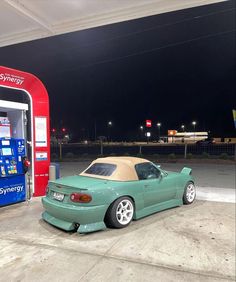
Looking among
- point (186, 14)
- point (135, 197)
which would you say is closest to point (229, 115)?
point (186, 14)

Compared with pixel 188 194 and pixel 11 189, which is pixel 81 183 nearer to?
pixel 11 189

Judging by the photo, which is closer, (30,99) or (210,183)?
(30,99)

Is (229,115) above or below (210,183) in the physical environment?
above

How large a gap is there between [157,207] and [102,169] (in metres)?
1.42

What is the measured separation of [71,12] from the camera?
20.4 ft

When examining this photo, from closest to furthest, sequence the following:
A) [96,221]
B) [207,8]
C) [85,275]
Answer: [85,275], [96,221], [207,8]

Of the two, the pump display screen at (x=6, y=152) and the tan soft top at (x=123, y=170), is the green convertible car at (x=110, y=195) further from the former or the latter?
the pump display screen at (x=6, y=152)

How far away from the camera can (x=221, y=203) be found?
6719mm

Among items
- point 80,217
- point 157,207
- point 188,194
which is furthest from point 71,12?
point 188,194

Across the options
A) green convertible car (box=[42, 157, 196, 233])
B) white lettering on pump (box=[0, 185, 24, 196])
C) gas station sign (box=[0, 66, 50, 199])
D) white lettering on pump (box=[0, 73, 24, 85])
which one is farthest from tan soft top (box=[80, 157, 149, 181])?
white lettering on pump (box=[0, 73, 24, 85])

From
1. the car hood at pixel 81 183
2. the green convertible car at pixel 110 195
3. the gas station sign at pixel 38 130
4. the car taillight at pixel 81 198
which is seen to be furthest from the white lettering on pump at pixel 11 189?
the car taillight at pixel 81 198

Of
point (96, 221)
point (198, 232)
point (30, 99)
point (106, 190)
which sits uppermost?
point (30, 99)

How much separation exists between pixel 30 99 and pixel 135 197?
4.11m

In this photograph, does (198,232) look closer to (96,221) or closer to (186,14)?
(96,221)
